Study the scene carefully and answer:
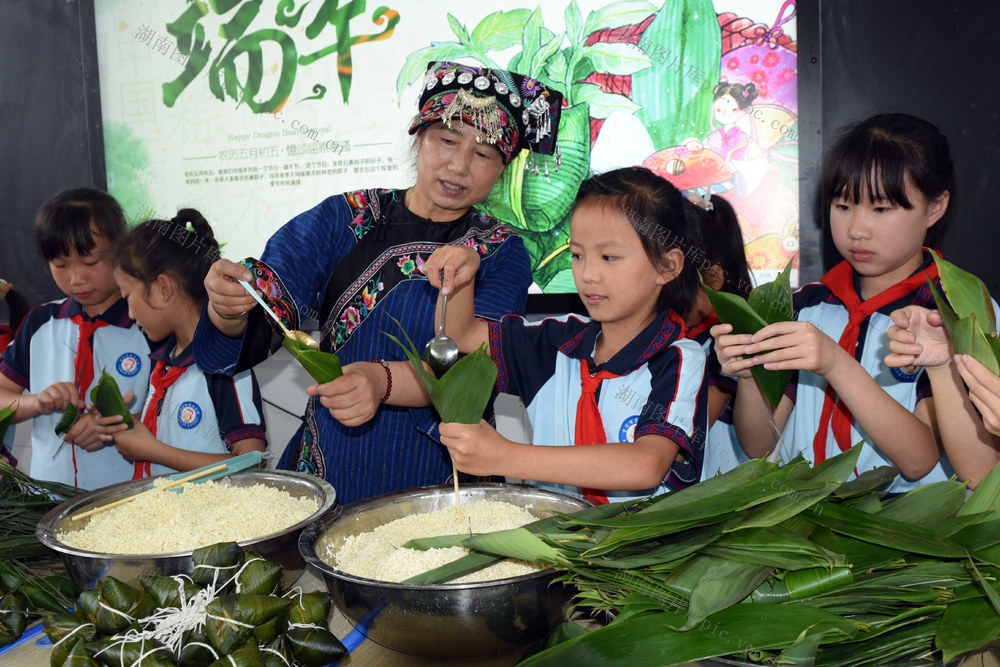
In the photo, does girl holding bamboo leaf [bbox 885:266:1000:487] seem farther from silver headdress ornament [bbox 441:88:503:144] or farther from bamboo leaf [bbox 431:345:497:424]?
silver headdress ornament [bbox 441:88:503:144]

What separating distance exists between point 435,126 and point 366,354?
1.79ft

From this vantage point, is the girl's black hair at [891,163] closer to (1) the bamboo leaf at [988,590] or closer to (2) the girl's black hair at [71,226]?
(1) the bamboo leaf at [988,590]

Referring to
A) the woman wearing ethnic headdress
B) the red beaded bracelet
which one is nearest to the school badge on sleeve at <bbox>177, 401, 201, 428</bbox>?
the woman wearing ethnic headdress

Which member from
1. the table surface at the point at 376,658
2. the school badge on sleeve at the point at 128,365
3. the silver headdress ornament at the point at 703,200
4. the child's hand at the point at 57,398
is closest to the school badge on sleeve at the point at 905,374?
the table surface at the point at 376,658

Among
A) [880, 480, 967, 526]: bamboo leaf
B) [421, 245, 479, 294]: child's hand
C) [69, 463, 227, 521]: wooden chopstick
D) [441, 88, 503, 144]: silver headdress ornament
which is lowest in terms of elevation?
[69, 463, 227, 521]: wooden chopstick

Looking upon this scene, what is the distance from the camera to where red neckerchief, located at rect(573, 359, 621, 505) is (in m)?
1.40

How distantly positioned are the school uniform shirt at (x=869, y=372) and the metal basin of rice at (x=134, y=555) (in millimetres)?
902

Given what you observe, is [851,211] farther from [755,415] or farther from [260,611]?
[260,611]

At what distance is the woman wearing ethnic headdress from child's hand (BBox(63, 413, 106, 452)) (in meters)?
0.36

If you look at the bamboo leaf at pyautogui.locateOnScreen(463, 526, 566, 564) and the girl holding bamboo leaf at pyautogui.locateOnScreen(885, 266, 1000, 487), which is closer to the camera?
the bamboo leaf at pyautogui.locateOnScreen(463, 526, 566, 564)

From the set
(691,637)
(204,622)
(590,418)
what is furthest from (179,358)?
(691,637)

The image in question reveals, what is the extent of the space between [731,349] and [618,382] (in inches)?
10.5

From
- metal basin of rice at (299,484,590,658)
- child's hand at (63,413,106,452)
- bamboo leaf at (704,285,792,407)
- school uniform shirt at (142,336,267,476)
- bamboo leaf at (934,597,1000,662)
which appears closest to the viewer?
bamboo leaf at (934,597,1000,662)

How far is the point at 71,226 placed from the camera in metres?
2.10
